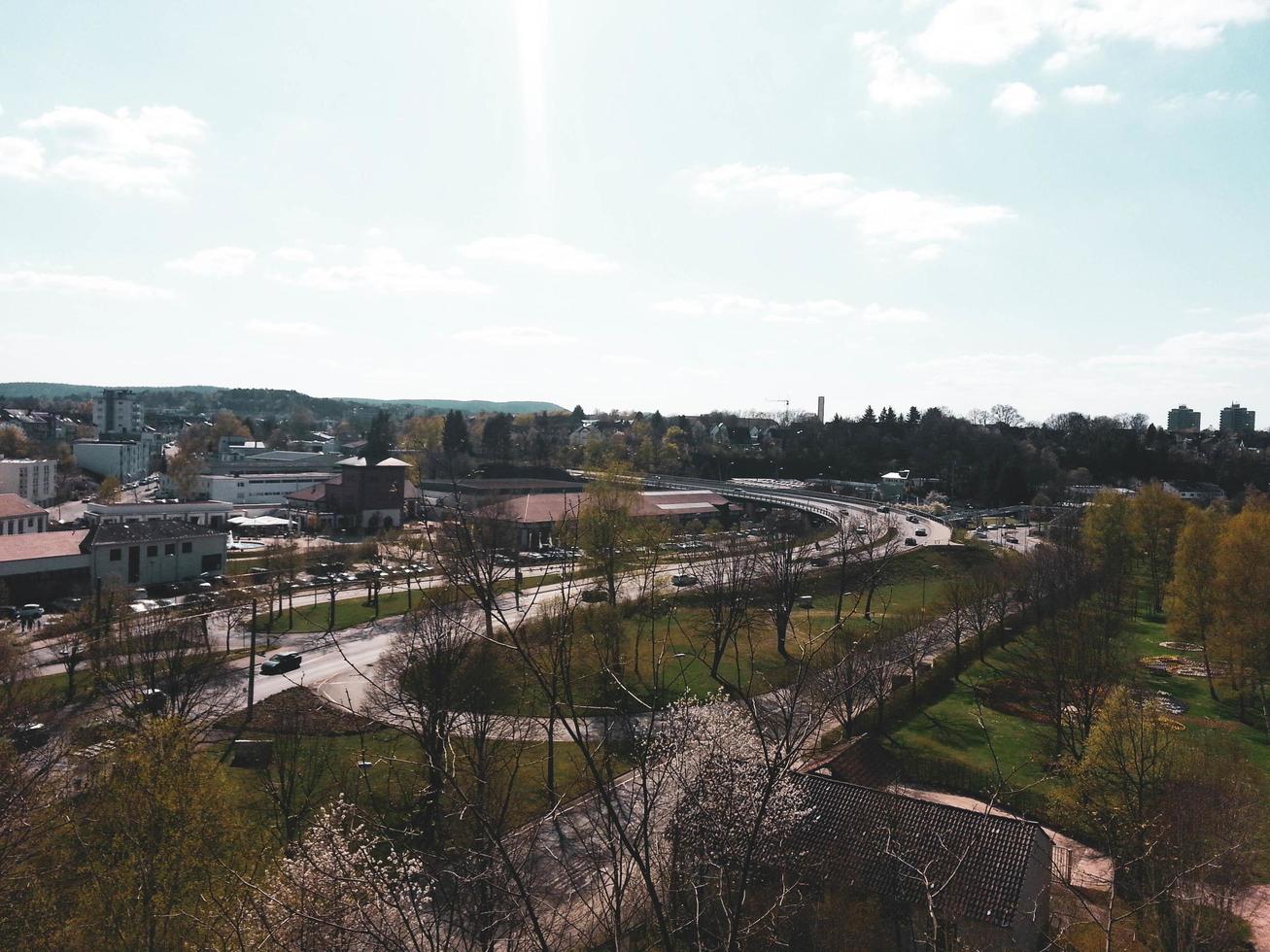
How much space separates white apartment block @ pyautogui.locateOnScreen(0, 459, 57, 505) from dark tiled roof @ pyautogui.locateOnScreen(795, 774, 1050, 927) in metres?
59.9

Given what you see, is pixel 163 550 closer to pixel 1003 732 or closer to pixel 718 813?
pixel 1003 732

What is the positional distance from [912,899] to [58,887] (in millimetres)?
10984

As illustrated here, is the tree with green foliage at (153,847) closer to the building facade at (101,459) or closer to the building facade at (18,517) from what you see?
the building facade at (18,517)

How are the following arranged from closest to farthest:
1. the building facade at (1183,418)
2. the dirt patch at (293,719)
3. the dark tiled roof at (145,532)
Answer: the dirt patch at (293,719)
the dark tiled roof at (145,532)
the building facade at (1183,418)

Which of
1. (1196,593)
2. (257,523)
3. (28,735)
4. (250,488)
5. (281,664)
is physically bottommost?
(281,664)

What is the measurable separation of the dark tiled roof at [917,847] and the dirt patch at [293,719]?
10489mm

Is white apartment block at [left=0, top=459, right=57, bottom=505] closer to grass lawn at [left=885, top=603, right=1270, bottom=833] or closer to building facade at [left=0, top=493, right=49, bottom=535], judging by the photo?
building facade at [left=0, top=493, right=49, bottom=535]

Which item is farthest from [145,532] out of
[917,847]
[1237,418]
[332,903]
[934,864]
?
[1237,418]

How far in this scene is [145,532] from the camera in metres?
35.5

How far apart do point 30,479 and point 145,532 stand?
30.0 m

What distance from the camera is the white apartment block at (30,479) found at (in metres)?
54.6

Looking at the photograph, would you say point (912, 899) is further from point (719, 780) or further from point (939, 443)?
point (939, 443)

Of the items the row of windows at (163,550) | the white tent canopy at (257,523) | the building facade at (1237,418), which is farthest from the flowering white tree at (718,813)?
the building facade at (1237,418)

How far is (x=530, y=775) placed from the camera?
1714 cm
